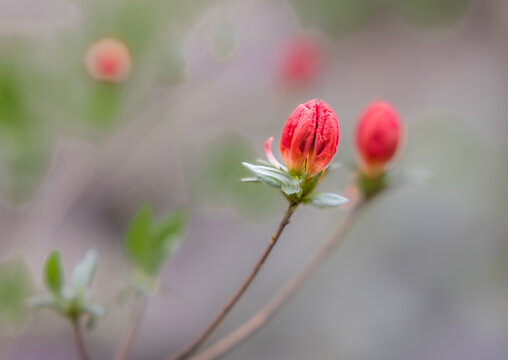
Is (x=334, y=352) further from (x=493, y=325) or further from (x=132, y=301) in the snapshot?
(x=132, y=301)

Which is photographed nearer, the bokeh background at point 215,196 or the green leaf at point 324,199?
the green leaf at point 324,199

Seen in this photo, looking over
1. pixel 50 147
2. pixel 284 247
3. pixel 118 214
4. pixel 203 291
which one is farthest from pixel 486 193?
pixel 50 147

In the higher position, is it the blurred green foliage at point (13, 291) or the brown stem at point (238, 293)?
the brown stem at point (238, 293)

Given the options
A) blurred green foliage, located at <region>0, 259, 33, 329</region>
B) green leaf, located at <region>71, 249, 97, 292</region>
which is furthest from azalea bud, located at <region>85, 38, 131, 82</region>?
green leaf, located at <region>71, 249, 97, 292</region>

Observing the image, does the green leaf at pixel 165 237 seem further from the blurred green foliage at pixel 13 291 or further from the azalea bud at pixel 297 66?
the azalea bud at pixel 297 66

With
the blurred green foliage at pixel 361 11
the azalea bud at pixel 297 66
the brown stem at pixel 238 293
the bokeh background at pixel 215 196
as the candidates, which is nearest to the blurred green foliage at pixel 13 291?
the bokeh background at pixel 215 196

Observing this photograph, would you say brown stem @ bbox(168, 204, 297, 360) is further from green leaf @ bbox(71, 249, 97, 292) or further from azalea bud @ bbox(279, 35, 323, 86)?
azalea bud @ bbox(279, 35, 323, 86)

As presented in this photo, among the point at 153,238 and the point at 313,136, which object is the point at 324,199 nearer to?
the point at 313,136
